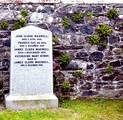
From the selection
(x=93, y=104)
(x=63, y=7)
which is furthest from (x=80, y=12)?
(x=93, y=104)

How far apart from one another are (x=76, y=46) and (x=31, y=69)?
1266mm

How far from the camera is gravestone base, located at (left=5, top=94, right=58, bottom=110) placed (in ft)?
29.5

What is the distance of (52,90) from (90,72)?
1.13 m

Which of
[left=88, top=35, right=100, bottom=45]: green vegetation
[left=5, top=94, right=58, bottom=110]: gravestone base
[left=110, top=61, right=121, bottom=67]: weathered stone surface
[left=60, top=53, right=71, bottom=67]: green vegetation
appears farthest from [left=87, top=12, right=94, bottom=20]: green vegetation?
[left=5, top=94, right=58, bottom=110]: gravestone base

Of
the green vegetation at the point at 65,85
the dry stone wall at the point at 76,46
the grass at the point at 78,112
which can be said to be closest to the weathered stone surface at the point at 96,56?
the dry stone wall at the point at 76,46

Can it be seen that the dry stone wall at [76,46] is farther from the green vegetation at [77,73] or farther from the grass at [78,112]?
the grass at [78,112]

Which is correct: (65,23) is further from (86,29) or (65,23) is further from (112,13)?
(112,13)

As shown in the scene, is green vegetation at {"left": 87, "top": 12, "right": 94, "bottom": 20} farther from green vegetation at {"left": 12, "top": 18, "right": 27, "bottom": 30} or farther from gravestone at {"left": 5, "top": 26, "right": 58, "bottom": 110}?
green vegetation at {"left": 12, "top": 18, "right": 27, "bottom": 30}

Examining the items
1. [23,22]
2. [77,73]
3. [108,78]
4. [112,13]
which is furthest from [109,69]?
[23,22]

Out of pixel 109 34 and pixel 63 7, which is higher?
pixel 63 7

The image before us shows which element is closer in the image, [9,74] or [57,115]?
[57,115]

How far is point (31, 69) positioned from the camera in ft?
30.6

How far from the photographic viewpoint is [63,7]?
995cm

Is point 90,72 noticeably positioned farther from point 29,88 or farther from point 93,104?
point 29,88
